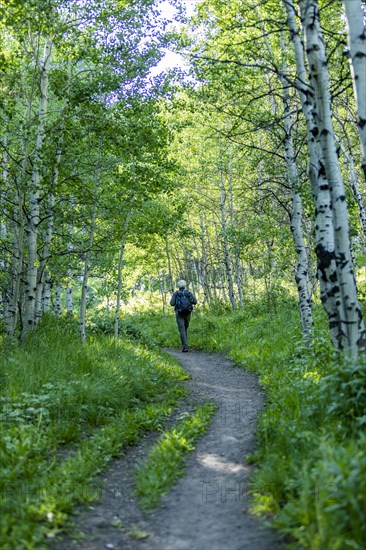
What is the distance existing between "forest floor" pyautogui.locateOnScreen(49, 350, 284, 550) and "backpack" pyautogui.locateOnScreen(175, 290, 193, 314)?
28.4 ft

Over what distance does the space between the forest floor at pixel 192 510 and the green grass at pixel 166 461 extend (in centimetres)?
9

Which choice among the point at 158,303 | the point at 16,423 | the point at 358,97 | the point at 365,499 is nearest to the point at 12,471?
the point at 16,423

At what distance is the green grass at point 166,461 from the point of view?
5.17 metres

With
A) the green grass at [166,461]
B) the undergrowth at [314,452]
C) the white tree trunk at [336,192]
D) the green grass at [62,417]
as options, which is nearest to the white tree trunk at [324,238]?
the white tree trunk at [336,192]

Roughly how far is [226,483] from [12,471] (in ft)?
7.82

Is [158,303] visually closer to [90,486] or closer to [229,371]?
[229,371]

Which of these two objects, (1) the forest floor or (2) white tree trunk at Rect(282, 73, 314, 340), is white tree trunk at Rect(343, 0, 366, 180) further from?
(2) white tree trunk at Rect(282, 73, 314, 340)

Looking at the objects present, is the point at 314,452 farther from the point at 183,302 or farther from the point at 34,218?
the point at 183,302

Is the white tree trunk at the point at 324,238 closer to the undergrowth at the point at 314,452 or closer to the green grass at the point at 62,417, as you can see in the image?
the undergrowth at the point at 314,452

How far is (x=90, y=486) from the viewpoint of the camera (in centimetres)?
517

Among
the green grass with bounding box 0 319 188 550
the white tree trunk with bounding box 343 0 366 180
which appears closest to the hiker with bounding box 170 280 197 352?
the green grass with bounding box 0 319 188 550

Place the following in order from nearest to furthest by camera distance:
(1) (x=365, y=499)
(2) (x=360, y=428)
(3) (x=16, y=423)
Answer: (1) (x=365, y=499) → (2) (x=360, y=428) → (3) (x=16, y=423)

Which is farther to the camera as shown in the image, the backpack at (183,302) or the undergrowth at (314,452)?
the backpack at (183,302)

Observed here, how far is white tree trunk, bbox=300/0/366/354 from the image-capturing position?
614 cm
